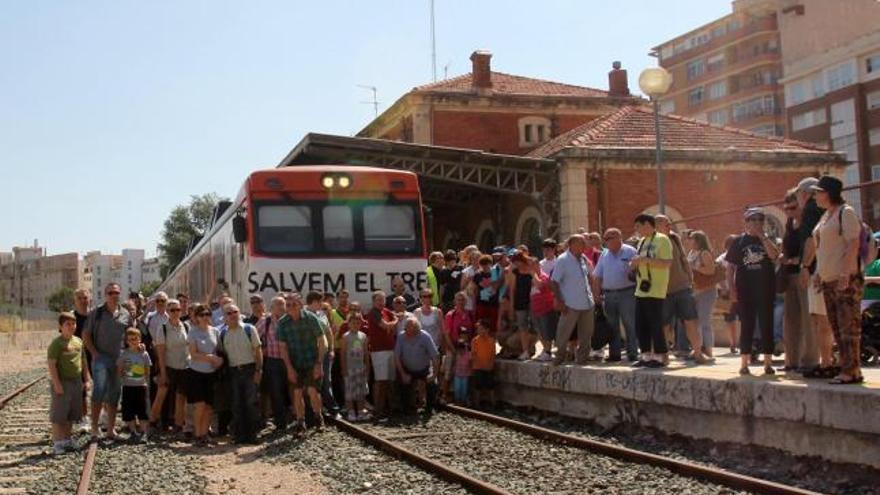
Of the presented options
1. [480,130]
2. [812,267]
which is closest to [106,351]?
[812,267]

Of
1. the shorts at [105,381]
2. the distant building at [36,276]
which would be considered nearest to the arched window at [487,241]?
the shorts at [105,381]

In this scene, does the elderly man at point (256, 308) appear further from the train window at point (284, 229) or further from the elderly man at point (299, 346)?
the train window at point (284, 229)

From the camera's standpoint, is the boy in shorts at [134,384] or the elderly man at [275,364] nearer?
the boy in shorts at [134,384]

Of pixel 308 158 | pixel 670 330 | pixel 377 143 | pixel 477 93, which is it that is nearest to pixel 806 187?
pixel 670 330

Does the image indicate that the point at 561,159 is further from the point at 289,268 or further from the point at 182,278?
the point at 289,268

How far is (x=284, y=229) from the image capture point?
14.7 meters

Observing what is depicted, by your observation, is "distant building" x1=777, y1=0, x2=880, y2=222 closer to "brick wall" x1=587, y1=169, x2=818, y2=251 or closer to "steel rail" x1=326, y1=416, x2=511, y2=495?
"brick wall" x1=587, y1=169, x2=818, y2=251

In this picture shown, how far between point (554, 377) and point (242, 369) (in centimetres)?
377

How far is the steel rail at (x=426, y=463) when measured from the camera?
7.93 m

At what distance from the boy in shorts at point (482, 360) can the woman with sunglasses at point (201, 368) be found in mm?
3530

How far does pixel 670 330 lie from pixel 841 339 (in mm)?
4669

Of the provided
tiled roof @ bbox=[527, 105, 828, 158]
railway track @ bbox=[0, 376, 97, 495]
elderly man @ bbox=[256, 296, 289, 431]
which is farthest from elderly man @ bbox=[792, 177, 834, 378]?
tiled roof @ bbox=[527, 105, 828, 158]

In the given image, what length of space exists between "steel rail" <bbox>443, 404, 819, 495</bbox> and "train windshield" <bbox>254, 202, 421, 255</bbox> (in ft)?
12.3

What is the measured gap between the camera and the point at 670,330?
12664 mm
